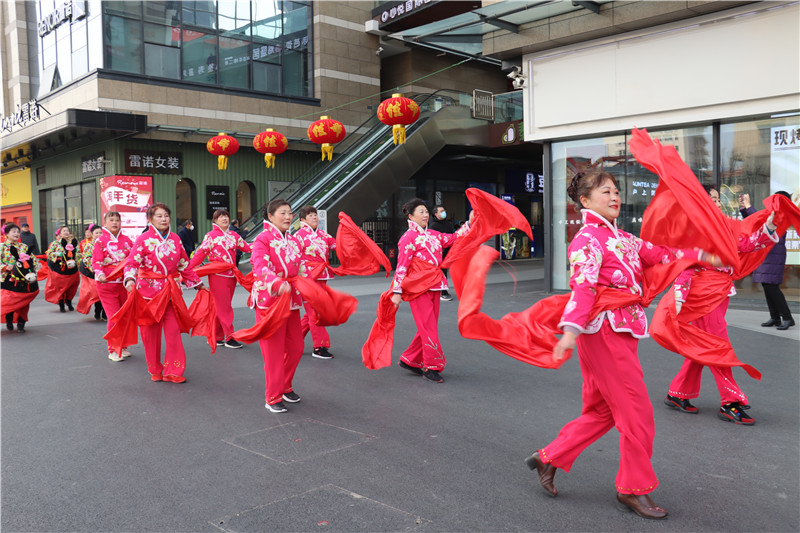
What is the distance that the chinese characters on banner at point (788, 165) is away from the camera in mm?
10141

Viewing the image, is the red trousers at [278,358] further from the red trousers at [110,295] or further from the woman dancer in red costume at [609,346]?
the red trousers at [110,295]

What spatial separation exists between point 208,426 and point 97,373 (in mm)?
2675

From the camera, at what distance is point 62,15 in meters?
20.8

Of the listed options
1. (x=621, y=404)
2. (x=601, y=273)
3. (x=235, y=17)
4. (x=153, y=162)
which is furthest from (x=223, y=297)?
(x=235, y=17)

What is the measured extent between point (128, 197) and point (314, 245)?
14.5 metres

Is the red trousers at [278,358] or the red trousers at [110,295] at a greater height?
the red trousers at [110,295]

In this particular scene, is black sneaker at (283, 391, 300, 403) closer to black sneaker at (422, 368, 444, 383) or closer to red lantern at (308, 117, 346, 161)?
black sneaker at (422, 368, 444, 383)

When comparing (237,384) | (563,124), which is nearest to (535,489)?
(237,384)

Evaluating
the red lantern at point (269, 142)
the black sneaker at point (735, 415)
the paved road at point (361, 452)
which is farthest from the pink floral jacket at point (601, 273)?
the red lantern at point (269, 142)

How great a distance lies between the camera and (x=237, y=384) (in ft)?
21.0

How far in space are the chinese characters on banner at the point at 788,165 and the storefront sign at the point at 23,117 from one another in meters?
21.2

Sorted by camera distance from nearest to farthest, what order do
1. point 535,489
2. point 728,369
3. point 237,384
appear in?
point 535,489 < point 728,369 < point 237,384

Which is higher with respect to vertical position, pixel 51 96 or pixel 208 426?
pixel 51 96

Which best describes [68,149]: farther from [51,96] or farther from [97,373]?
[97,373]
